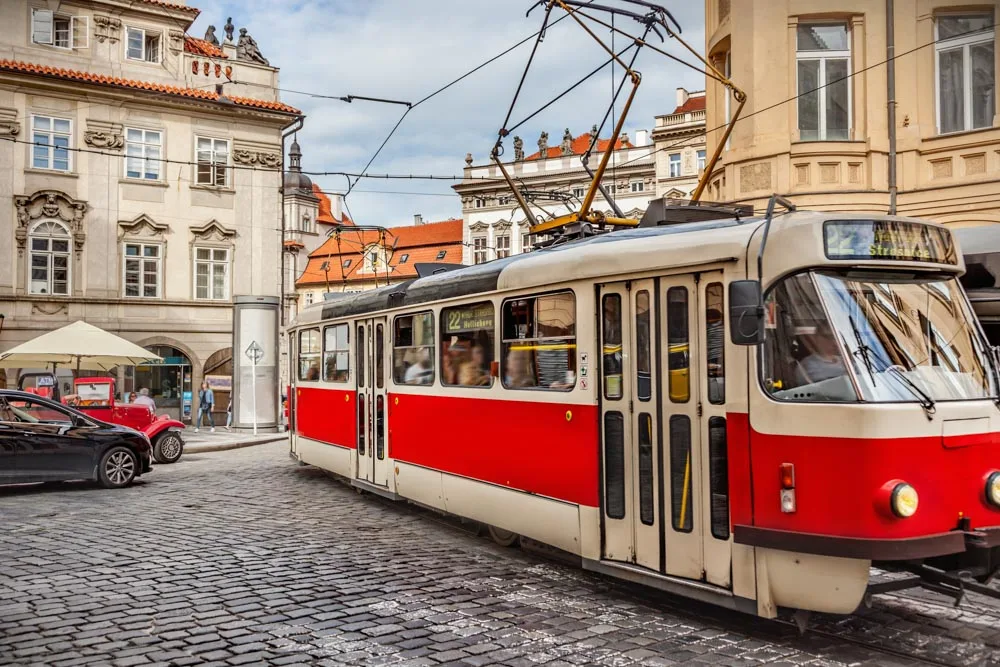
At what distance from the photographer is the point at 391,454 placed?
11.8 m

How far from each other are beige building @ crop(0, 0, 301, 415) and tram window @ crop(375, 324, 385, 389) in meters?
19.3

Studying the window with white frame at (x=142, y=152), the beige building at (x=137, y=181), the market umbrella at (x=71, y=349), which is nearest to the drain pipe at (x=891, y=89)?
the market umbrella at (x=71, y=349)

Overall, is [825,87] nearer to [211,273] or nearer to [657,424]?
[657,424]

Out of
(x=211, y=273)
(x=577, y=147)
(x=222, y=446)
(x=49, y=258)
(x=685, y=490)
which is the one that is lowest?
(x=222, y=446)

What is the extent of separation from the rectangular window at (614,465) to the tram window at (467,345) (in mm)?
1959

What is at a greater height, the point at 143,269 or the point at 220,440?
the point at 143,269

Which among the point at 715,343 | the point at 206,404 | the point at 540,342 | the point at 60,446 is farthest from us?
the point at 206,404

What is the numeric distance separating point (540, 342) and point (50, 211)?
27.6 m

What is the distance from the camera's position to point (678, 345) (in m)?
6.88

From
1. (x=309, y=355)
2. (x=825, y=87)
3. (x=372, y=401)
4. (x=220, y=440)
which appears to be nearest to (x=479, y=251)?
(x=220, y=440)

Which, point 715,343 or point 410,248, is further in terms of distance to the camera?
point 410,248

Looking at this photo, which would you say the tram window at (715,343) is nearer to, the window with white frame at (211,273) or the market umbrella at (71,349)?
the market umbrella at (71,349)

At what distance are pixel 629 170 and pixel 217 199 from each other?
32730mm

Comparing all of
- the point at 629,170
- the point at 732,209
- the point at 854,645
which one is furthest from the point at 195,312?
the point at 629,170
